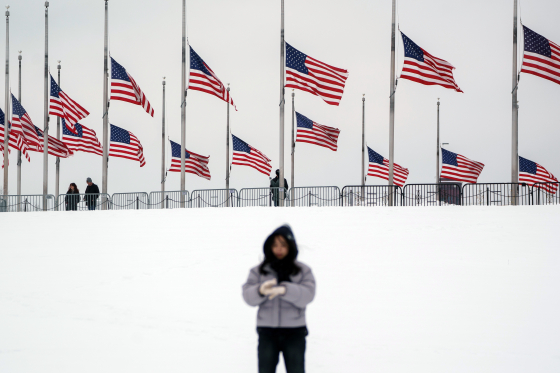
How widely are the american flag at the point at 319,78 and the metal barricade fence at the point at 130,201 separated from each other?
11.6 m

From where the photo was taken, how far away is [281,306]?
14.3 feet

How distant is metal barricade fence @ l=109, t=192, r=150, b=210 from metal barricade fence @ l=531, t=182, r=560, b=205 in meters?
18.3

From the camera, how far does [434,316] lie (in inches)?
390

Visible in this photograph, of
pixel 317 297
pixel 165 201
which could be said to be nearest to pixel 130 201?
pixel 165 201

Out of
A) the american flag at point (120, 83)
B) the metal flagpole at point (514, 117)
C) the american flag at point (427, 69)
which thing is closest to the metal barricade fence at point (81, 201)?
the american flag at point (120, 83)

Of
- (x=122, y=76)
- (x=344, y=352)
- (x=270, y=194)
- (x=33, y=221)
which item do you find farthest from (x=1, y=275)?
(x=270, y=194)

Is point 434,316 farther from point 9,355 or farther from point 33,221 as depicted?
point 33,221

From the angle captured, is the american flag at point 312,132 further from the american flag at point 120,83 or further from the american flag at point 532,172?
the american flag at point 532,172

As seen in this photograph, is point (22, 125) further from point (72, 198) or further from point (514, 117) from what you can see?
point (514, 117)

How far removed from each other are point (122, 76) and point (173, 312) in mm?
18547

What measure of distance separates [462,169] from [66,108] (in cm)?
→ 1801

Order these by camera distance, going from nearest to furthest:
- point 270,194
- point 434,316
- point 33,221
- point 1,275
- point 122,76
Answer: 1. point 434,316
2. point 1,275
3. point 33,221
4. point 122,76
5. point 270,194

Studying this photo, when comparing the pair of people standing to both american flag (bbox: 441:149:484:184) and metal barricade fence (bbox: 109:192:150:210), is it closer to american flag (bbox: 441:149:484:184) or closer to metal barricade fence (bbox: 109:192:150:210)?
metal barricade fence (bbox: 109:192:150:210)

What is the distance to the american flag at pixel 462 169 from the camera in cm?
2812
